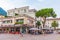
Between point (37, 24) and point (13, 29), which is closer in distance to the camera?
point (13, 29)

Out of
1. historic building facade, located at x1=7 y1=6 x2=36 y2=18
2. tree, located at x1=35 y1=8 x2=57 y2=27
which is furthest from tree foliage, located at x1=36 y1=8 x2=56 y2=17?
historic building facade, located at x1=7 y1=6 x2=36 y2=18

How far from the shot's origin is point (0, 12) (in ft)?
194

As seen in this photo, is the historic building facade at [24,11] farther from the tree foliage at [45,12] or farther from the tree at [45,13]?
the tree foliage at [45,12]

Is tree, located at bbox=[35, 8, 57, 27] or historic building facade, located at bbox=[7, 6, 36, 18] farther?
historic building facade, located at bbox=[7, 6, 36, 18]

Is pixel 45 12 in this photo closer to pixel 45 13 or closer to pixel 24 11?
pixel 45 13

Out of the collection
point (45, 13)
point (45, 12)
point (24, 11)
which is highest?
point (24, 11)

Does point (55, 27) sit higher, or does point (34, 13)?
point (34, 13)

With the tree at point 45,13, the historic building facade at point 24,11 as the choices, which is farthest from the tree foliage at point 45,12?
the historic building facade at point 24,11

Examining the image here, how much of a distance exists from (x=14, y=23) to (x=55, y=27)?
2879 cm

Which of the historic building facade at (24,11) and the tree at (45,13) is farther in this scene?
the historic building facade at (24,11)

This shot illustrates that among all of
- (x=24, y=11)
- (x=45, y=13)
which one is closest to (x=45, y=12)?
(x=45, y=13)

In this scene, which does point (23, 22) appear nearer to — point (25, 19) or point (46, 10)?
point (25, 19)

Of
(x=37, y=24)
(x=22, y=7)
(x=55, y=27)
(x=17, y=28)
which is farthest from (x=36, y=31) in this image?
(x=55, y=27)

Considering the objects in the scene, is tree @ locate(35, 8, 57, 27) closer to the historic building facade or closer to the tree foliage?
the tree foliage
